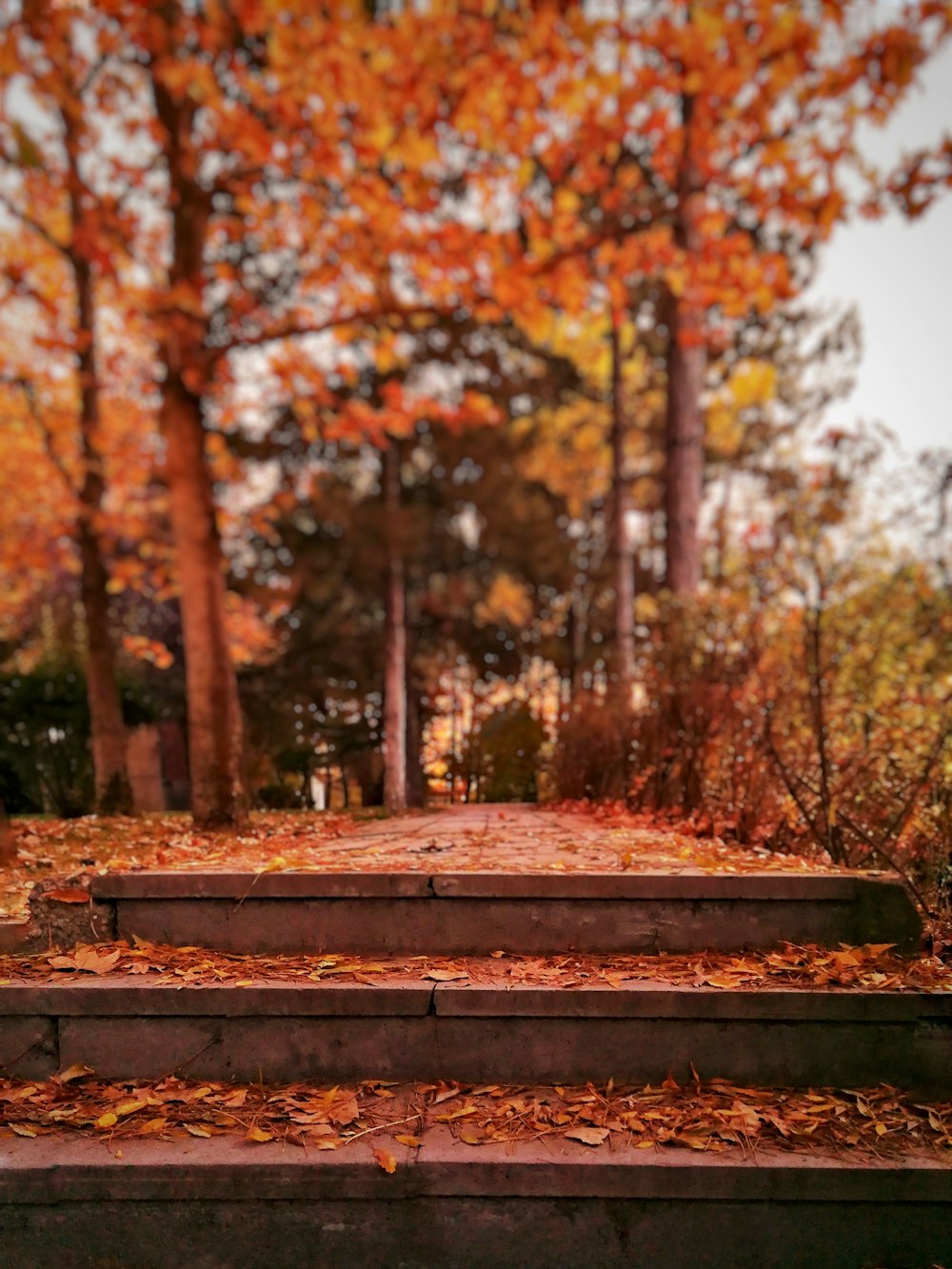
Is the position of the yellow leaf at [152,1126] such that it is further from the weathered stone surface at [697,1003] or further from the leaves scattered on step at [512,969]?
the weathered stone surface at [697,1003]

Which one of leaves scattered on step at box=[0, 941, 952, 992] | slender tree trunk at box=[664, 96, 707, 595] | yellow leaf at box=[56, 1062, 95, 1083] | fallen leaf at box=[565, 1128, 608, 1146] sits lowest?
fallen leaf at box=[565, 1128, 608, 1146]

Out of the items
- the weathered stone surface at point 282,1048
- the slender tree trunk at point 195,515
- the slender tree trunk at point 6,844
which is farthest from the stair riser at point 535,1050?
the slender tree trunk at point 195,515

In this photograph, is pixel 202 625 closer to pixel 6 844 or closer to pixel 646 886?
pixel 6 844

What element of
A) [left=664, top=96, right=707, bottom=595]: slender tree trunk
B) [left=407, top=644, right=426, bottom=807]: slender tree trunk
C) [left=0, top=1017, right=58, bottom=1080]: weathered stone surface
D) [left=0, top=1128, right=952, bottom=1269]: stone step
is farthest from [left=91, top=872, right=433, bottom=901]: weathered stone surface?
[left=664, top=96, right=707, bottom=595]: slender tree trunk

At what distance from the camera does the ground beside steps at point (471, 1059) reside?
2.24 m

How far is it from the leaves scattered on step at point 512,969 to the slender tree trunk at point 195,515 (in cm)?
263

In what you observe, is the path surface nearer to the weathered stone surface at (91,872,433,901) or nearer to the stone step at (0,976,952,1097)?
the weathered stone surface at (91,872,433,901)

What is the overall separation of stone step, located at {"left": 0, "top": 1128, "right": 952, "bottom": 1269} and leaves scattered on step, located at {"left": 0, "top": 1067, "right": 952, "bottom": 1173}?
73 millimetres

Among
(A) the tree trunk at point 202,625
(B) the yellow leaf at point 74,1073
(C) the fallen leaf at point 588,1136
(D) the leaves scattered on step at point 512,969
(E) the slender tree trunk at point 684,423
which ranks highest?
(E) the slender tree trunk at point 684,423

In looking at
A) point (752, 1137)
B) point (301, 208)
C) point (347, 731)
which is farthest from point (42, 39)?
point (752, 1137)

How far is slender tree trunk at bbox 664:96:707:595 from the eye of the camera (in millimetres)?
9094

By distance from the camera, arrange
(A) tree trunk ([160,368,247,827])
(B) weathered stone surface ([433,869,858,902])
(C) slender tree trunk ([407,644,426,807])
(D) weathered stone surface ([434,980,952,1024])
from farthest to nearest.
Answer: (C) slender tree trunk ([407,644,426,807]) → (A) tree trunk ([160,368,247,827]) → (B) weathered stone surface ([433,869,858,902]) → (D) weathered stone surface ([434,980,952,1024])

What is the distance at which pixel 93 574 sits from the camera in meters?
8.31

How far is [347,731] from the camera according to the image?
7.52m
